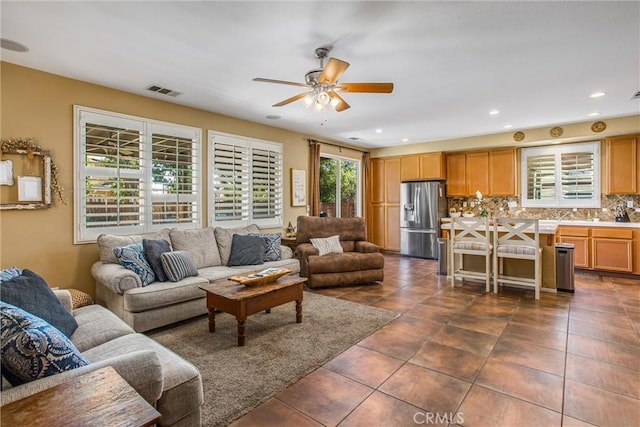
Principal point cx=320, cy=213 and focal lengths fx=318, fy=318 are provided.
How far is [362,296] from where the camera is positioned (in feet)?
13.8

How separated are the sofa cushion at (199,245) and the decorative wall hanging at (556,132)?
19.5 ft

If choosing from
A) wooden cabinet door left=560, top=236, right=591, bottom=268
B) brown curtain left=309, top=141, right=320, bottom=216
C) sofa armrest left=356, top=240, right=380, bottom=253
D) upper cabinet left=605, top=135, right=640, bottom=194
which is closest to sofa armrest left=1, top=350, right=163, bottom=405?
sofa armrest left=356, top=240, right=380, bottom=253

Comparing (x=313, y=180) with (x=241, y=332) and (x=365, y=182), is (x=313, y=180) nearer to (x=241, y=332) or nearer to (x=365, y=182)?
(x=365, y=182)

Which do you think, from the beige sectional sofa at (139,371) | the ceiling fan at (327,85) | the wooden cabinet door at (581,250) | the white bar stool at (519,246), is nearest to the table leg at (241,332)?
the beige sectional sofa at (139,371)

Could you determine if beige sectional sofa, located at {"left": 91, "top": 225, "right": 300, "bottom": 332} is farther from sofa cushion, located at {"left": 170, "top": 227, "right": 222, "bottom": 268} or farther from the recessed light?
the recessed light

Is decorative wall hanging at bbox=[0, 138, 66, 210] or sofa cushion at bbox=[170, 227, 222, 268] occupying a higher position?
decorative wall hanging at bbox=[0, 138, 66, 210]

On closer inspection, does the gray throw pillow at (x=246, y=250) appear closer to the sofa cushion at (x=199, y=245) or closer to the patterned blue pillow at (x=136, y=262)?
the sofa cushion at (x=199, y=245)

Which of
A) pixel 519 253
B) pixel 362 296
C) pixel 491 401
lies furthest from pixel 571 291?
pixel 491 401

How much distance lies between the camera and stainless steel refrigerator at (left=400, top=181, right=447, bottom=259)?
22.7 ft

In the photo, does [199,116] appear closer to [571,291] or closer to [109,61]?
[109,61]

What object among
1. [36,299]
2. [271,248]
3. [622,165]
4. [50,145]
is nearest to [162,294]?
[36,299]

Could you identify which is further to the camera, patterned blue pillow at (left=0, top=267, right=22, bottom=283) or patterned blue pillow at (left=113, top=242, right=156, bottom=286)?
patterned blue pillow at (left=113, top=242, right=156, bottom=286)

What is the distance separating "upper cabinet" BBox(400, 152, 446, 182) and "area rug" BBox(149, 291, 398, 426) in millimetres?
4342

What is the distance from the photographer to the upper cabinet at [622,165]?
524cm
